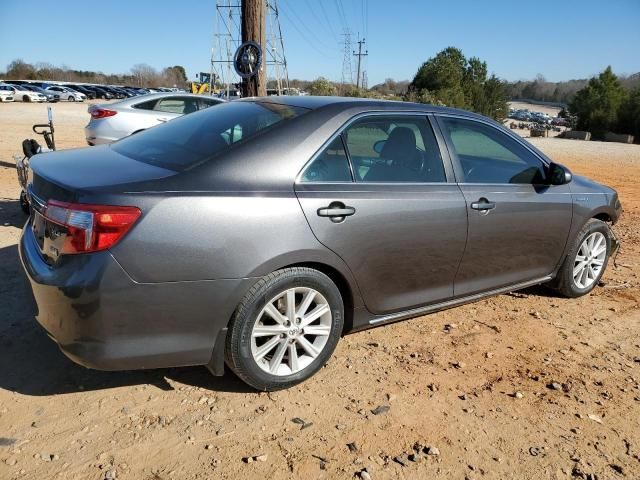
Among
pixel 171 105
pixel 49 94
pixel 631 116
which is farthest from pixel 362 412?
pixel 49 94

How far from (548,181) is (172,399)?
3120mm

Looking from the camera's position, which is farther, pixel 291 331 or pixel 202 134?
pixel 202 134

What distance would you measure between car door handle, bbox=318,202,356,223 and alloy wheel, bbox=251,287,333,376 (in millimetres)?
418

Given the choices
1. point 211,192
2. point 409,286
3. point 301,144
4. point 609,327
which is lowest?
point 609,327

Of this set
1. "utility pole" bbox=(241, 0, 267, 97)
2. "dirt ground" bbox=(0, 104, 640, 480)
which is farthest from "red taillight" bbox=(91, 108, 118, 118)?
"dirt ground" bbox=(0, 104, 640, 480)

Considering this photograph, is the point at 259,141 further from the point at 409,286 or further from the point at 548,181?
the point at 548,181

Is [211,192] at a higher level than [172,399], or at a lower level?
higher

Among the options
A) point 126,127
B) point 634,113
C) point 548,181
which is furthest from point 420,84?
point 548,181

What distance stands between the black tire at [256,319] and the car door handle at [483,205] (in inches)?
47.0

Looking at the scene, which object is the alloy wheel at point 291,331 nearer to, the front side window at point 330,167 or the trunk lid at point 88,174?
the front side window at point 330,167

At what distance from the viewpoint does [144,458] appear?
2412mm

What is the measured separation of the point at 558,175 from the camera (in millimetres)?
4012

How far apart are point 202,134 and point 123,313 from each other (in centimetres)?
126

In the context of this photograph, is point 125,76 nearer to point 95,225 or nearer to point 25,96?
point 25,96
